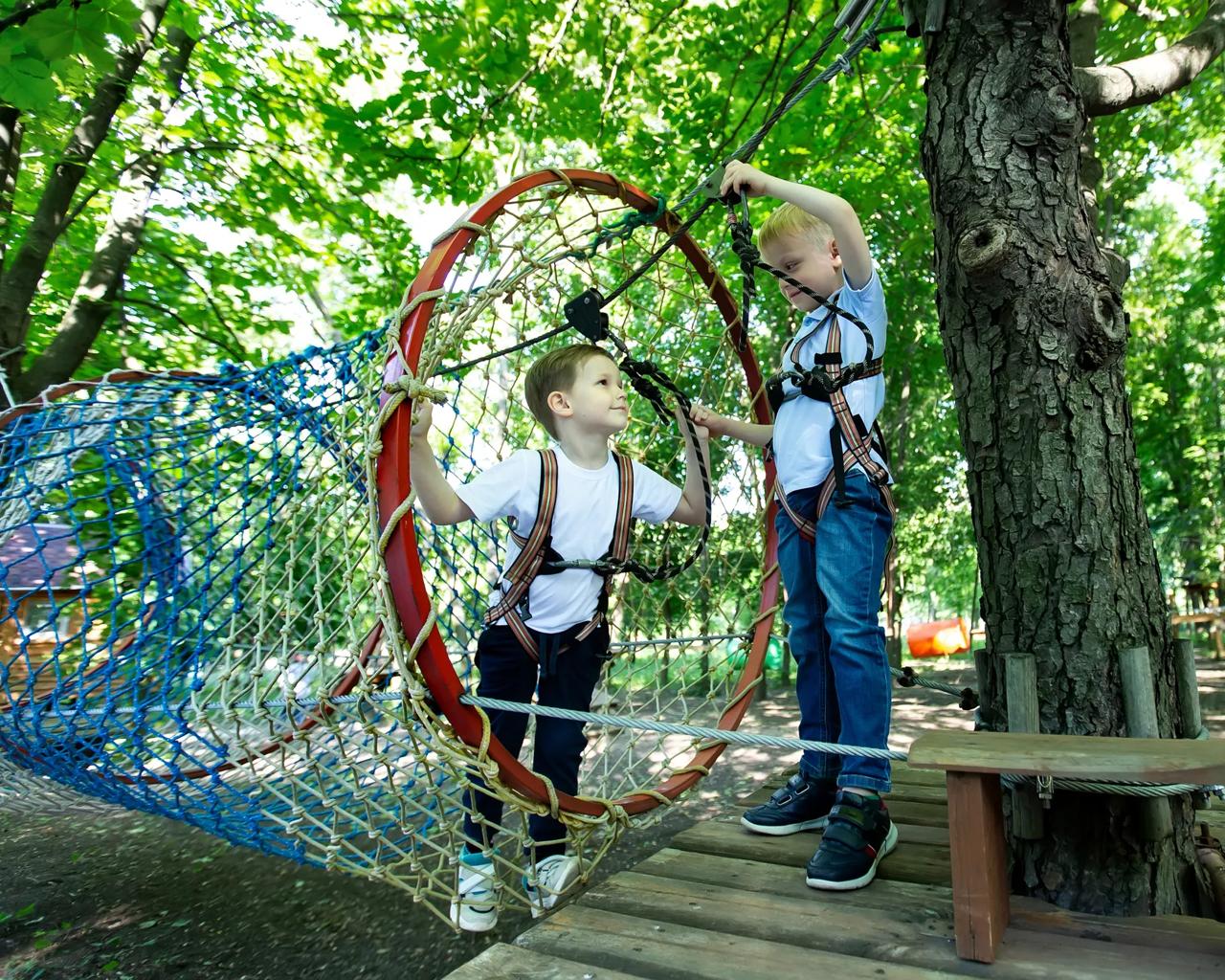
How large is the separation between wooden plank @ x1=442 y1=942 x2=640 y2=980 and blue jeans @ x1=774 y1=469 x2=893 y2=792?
25.2 inches

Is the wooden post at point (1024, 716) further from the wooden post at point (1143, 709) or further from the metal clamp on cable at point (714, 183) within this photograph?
the metal clamp on cable at point (714, 183)

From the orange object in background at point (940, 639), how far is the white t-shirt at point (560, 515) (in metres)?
15.5

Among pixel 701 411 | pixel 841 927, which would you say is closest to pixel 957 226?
pixel 701 411

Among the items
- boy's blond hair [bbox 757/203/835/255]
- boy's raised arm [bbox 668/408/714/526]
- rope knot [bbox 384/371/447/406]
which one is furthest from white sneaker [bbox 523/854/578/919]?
boy's blond hair [bbox 757/203/835/255]

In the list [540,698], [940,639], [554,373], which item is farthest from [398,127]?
[940,639]

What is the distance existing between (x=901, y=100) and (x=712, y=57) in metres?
1.29

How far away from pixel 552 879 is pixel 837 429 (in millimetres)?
1112

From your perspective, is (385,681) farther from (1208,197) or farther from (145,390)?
(1208,197)

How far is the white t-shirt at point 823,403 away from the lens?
1.77m

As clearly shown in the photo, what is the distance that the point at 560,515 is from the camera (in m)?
1.88

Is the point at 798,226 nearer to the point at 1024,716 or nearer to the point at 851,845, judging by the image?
the point at 1024,716

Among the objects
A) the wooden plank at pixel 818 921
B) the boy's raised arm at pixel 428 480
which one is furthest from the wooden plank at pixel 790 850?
the boy's raised arm at pixel 428 480

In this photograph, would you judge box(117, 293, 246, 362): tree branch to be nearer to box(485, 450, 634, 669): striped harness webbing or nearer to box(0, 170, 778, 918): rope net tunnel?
box(0, 170, 778, 918): rope net tunnel

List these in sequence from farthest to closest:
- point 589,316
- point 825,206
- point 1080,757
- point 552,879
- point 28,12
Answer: point 28,12, point 589,316, point 552,879, point 825,206, point 1080,757
